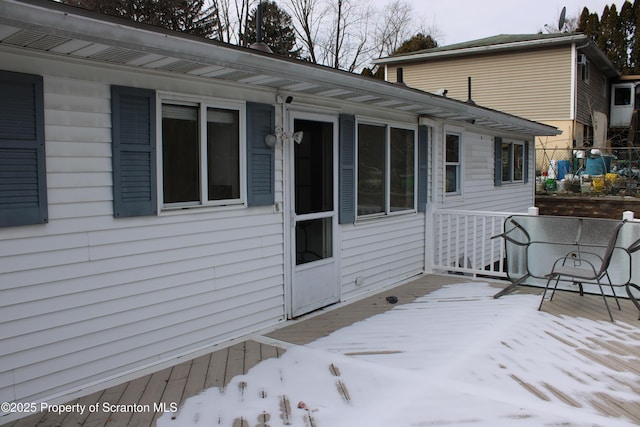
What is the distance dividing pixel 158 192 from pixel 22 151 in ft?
2.96

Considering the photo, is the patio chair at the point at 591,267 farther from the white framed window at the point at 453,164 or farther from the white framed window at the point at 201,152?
the white framed window at the point at 201,152

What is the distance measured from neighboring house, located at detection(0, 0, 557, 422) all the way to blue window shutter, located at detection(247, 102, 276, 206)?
0.5 inches

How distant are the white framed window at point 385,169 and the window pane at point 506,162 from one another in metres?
3.52

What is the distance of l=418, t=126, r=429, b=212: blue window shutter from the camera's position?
22.0 feet

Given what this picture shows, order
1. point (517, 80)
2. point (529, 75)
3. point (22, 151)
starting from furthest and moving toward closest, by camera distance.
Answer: point (517, 80)
point (529, 75)
point (22, 151)

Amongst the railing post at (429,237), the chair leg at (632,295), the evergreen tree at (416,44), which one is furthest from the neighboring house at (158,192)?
the evergreen tree at (416,44)

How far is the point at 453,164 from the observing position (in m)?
7.53

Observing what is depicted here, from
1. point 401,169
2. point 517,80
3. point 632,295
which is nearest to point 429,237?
point 401,169

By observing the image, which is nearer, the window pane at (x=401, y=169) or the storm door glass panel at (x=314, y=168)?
the storm door glass panel at (x=314, y=168)

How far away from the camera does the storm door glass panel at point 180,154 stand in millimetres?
3664

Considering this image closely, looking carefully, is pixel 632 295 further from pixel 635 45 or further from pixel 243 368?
pixel 635 45

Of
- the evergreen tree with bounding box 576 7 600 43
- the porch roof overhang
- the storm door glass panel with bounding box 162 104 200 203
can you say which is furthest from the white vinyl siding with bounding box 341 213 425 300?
the evergreen tree with bounding box 576 7 600 43

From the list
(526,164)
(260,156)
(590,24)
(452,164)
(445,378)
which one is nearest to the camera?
(445,378)

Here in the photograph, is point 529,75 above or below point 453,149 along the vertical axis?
above
